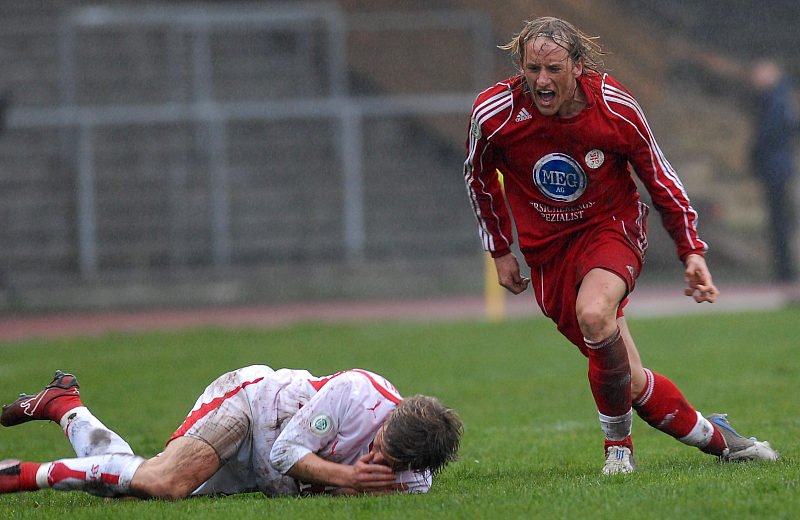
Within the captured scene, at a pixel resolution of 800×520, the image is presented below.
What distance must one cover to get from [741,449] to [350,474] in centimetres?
205

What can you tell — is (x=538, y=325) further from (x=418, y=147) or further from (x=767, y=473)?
(x=767, y=473)

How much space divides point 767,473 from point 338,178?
12.7 meters

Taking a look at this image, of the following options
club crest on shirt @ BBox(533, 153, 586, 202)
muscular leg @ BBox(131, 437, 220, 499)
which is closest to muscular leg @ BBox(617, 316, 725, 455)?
club crest on shirt @ BBox(533, 153, 586, 202)

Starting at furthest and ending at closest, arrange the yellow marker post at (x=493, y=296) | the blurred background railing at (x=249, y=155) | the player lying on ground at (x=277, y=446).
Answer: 1. the blurred background railing at (x=249, y=155)
2. the yellow marker post at (x=493, y=296)
3. the player lying on ground at (x=277, y=446)

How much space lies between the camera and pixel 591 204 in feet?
18.1

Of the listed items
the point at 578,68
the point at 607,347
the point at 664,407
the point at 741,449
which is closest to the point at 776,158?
the point at 741,449

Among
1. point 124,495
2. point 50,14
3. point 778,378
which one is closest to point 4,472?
point 124,495

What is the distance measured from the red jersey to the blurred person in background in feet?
37.3

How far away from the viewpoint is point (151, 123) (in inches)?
661

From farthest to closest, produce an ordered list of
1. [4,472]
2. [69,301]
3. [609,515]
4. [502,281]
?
[69,301] < [502,281] < [4,472] < [609,515]

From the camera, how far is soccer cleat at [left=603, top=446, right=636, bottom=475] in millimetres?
5332

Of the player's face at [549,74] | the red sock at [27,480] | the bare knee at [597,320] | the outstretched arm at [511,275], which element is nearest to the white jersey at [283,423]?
the red sock at [27,480]

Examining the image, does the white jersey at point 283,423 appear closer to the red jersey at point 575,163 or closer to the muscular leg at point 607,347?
the muscular leg at point 607,347

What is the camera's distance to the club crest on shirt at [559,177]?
17.8ft
